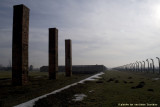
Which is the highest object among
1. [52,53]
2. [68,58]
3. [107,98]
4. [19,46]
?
[19,46]

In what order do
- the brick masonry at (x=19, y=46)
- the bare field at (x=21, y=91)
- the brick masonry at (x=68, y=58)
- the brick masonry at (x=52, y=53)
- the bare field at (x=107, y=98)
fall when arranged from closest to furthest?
the bare field at (x=107, y=98) < the bare field at (x=21, y=91) < the brick masonry at (x=19, y=46) < the brick masonry at (x=52, y=53) < the brick masonry at (x=68, y=58)

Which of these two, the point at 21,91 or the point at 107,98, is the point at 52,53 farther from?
the point at 107,98

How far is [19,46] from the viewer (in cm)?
1340

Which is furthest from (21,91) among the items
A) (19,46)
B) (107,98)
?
(107,98)

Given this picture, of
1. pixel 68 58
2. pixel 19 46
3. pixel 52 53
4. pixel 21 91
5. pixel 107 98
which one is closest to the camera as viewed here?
pixel 107 98

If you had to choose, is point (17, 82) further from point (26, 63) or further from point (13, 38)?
point (13, 38)

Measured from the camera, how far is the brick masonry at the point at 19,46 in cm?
1332

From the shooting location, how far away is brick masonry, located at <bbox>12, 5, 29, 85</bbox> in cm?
1332

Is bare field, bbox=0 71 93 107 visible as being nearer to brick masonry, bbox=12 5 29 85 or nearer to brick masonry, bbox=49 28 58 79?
brick masonry, bbox=12 5 29 85

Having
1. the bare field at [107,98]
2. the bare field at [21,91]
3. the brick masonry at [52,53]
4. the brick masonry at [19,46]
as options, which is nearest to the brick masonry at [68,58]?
the brick masonry at [52,53]

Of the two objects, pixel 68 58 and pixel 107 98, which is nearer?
pixel 107 98

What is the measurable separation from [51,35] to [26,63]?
7.32 metres

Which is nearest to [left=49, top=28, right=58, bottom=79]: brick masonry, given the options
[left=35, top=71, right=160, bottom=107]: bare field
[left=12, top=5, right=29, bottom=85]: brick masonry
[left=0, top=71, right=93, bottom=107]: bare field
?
[left=0, top=71, right=93, bottom=107]: bare field

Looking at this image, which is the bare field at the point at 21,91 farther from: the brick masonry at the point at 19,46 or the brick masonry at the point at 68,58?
the brick masonry at the point at 68,58
